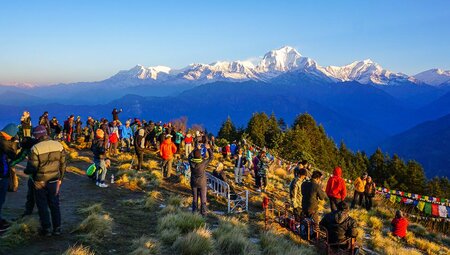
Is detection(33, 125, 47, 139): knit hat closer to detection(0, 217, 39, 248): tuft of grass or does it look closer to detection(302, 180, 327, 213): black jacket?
detection(0, 217, 39, 248): tuft of grass

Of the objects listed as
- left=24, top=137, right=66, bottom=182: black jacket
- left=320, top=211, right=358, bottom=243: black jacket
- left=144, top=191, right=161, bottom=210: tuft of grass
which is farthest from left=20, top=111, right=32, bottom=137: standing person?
left=320, top=211, right=358, bottom=243: black jacket

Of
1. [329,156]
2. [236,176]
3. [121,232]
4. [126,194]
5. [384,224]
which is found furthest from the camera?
[329,156]

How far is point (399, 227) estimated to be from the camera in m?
12.4

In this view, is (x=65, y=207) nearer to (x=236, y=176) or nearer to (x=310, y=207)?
(x=310, y=207)

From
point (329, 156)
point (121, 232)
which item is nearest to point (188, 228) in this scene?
point (121, 232)

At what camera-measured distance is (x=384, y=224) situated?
1480 cm

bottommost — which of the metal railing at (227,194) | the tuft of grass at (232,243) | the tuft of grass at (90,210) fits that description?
the metal railing at (227,194)

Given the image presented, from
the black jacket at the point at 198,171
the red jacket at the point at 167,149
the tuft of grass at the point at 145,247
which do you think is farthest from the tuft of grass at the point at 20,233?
the red jacket at the point at 167,149

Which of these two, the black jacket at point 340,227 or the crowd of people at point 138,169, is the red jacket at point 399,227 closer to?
the crowd of people at point 138,169

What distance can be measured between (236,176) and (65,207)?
28.5 feet

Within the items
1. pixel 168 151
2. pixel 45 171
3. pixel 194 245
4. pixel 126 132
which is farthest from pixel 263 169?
pixel 45 171

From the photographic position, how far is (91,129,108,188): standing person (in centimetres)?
1256

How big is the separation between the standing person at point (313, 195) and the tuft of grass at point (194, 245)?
319cm

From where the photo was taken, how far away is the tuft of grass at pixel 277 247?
7.68 m
